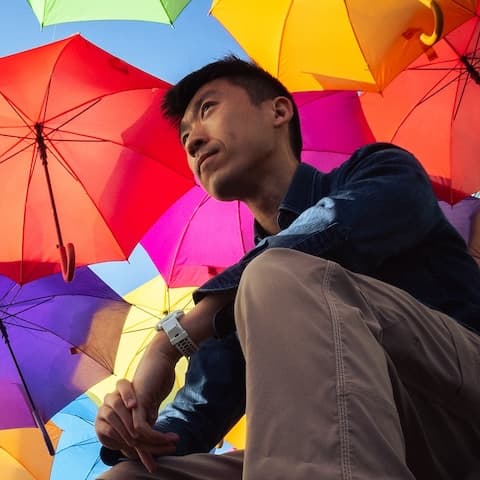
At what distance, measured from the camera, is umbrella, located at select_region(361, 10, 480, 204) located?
4.85 metres

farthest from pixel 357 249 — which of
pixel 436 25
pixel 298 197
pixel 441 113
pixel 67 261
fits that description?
pixel 441 113

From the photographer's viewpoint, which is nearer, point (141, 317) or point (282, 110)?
point (282, 110)

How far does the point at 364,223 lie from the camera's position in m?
1.14

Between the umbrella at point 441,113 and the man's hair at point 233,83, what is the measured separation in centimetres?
303

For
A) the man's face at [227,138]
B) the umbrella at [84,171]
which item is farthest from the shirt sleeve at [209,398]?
the umbrella at [84,171]

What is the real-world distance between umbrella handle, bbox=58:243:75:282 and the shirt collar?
278 cm

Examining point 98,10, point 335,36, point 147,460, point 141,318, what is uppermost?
point 98,10

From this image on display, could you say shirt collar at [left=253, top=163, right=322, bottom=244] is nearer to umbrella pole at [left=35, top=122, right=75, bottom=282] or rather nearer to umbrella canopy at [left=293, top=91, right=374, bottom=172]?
umbrella pole at [left=35, top=122, right=75, bottom=282]

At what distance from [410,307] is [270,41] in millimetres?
3778

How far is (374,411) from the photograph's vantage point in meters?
0.69

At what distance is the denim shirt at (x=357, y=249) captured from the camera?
3.73 ft

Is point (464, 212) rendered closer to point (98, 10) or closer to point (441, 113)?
point (441, 113)

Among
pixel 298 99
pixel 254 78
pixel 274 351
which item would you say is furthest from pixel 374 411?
pixel 298 99

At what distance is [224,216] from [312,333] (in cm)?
443
